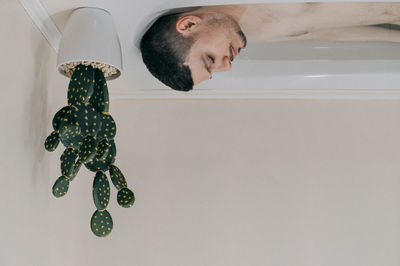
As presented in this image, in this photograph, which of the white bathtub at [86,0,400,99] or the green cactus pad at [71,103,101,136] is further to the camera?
the white bathtub at [86,0,400,99]


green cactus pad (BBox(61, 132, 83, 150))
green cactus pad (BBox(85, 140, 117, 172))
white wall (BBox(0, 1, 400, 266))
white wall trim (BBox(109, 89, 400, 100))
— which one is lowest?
white wall (BBox(0, 1, 400, 266))

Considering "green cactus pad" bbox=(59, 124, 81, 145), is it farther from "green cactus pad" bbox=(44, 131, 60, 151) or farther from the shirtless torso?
the shirtless torso

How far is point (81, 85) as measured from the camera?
2.04 metres

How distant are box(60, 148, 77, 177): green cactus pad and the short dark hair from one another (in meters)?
0.57

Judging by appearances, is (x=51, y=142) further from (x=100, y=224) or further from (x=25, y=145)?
(x=100, y=224)

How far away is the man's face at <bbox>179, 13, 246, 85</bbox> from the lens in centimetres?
226

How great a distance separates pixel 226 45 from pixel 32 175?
995 millimetres

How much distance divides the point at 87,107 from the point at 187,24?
56 centimetres

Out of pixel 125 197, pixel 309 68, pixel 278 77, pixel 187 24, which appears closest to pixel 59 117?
pixel 125 197

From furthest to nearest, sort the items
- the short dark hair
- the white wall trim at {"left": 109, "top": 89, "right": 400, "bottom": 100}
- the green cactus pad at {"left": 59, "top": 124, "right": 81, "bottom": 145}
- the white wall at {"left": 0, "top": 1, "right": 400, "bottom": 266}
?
the white wall trim at {"left": 109, "top": 89, "right": 400, "bottom": 100}
the white wall at {"left": 0, "top": 1, "right": 400, "bottom": 266}
the short dark hair
the green cactus pad at {"left": 59, "top": 124, "right": 81, "bottom": 145}

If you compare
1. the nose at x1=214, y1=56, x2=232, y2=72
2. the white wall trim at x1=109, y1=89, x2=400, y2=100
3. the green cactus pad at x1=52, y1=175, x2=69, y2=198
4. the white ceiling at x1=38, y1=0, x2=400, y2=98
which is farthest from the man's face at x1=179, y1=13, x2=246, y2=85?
the green cactus pad at x1=52, y1=175, x2=69, y2=198

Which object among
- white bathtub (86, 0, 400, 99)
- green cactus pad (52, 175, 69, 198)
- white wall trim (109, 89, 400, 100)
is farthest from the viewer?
white wall trim (109, 89, 400, 100)

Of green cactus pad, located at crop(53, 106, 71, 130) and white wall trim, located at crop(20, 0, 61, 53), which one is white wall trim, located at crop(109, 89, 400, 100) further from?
green cactus pad, located at crop(53, 106, 71, 130)

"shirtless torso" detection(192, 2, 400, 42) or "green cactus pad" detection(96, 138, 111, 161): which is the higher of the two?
"shirtless torso" detection(192, 2, 400, 42)
